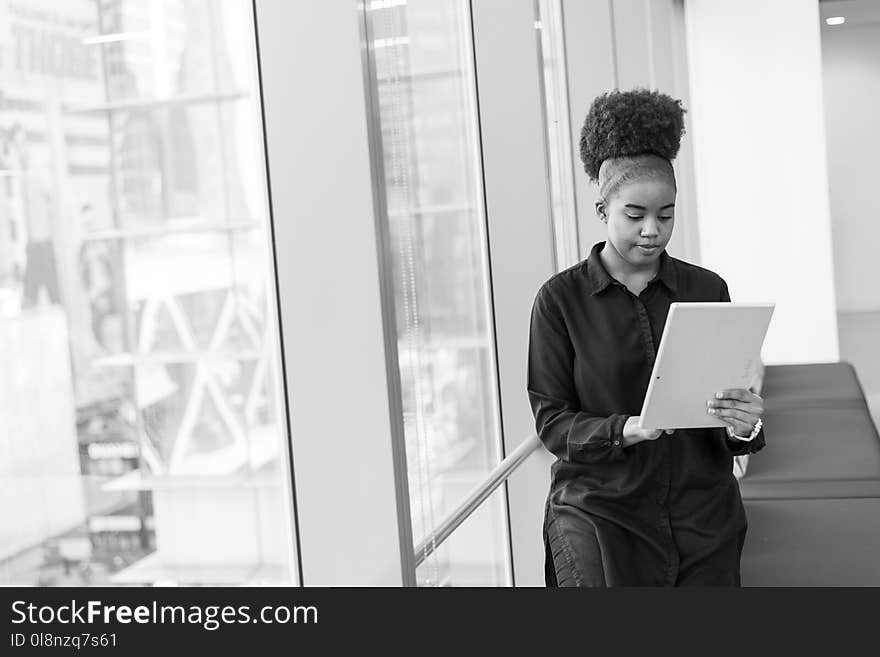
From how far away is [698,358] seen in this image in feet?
5.45

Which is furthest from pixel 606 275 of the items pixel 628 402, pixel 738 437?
pixel 738 437

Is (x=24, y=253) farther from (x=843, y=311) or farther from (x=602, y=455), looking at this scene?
(x=843, y=311)

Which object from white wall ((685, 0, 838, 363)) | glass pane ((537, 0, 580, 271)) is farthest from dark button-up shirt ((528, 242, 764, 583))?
A: white wall ((685, 0, 838, 363))

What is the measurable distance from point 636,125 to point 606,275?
272 millimetres

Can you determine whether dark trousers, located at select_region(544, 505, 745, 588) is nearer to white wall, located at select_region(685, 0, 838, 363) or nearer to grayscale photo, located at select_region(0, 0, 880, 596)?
grayscale photo, located at select_region(0, 0, 880, 596)

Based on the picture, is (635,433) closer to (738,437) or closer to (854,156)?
(738,437)

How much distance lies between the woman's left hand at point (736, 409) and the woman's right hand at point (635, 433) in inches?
4.0

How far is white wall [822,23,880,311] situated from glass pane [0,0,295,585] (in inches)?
386

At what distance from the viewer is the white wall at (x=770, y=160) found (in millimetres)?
7348

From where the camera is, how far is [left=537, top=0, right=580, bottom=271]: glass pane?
403cm

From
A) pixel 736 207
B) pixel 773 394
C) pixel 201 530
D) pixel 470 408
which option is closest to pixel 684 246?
pixel 736 207

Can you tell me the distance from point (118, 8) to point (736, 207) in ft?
21.3

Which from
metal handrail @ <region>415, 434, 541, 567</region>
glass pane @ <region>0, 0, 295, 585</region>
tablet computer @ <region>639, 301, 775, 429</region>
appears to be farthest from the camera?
metal handrail @ <region>415, 434, 541, 567</region>

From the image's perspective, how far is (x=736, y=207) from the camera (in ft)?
24.8
